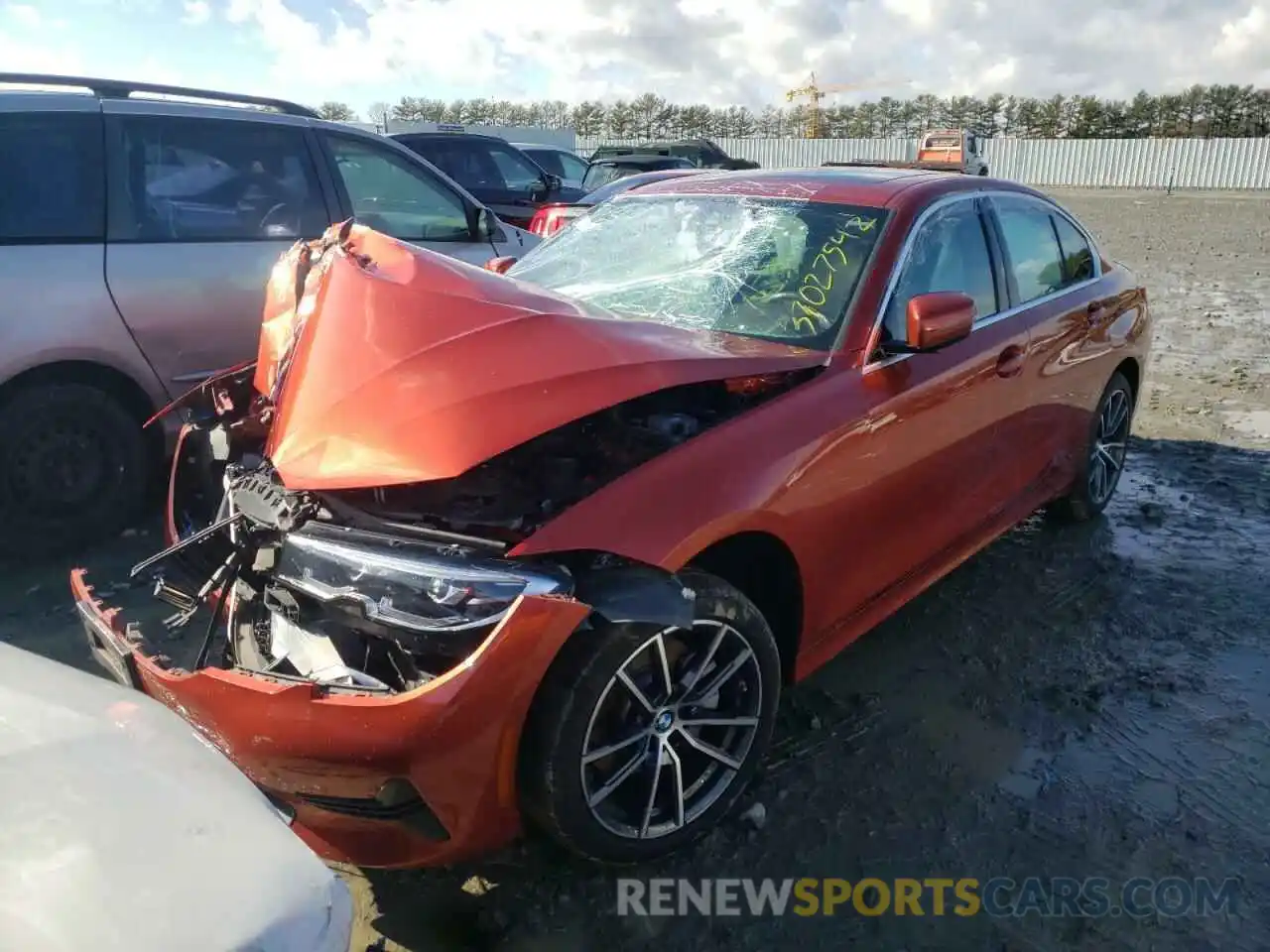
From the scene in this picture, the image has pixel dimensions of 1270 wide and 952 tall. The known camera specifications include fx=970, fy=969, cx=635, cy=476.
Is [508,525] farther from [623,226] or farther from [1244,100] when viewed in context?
[1244,100]

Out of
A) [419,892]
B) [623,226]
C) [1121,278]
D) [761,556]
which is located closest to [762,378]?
[761,556]

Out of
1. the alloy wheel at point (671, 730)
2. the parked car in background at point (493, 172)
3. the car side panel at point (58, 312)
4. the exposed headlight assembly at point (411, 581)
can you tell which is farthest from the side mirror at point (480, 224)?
the parked car in background at point (493, 172)

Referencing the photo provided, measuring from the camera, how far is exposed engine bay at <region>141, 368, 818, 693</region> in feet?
7.25

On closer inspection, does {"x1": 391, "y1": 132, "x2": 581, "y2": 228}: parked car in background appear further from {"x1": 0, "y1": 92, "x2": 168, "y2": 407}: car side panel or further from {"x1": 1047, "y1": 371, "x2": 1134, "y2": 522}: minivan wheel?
{"x1": 1047, "y1": 371, "x2": 1134, "y2": 522}: minivan wheel

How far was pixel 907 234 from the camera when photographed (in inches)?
136

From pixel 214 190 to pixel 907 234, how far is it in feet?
11.4

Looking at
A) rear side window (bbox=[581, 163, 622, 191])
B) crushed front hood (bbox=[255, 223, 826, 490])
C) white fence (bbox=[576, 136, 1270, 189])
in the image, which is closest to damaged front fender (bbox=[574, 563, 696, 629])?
crushed front hood (bbox=[255, 223, 826, 490])

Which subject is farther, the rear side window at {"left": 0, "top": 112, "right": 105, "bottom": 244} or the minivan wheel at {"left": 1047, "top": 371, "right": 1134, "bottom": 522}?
the minivan wheel at {"left": 1047, "top": 371, "right": 1134, "bottom": 522}

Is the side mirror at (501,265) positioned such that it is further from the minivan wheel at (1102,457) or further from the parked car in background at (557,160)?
the parked car in background at (557,160)

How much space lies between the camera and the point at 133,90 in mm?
4805

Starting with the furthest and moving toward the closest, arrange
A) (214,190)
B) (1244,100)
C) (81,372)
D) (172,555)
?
(1244,100) < (214,190) < (81,372) < (172,555)

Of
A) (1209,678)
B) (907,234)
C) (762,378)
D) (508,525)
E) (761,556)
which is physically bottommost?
(1209,678)

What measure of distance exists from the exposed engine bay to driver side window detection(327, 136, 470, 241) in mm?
2849

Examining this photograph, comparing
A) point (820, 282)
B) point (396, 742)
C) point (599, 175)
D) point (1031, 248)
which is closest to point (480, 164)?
point (599, 175)
